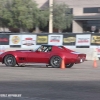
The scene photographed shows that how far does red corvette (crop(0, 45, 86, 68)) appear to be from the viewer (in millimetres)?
22328

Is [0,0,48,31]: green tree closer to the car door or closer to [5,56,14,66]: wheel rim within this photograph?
[5,56,14,66]: wheel rim

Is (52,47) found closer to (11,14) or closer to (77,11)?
(11,14)

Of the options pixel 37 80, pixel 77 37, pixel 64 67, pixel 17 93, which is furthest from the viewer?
pixel 77 37

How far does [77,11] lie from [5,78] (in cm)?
4475

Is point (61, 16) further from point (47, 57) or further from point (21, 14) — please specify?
point (47, 57)

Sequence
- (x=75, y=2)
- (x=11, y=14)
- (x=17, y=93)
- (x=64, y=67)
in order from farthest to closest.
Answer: (x=75, y=2), (x=11, y=14), (x=64, y=67), (x=17, y=93)

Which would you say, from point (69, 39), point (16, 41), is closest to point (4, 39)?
point (16, 41)

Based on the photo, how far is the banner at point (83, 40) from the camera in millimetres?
32500

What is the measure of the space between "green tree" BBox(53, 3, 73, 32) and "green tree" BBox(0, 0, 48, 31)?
1622 mm

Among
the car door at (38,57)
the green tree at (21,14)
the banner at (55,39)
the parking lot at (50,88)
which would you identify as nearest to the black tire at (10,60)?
the car door at (38,57)

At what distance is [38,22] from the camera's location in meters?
53.5

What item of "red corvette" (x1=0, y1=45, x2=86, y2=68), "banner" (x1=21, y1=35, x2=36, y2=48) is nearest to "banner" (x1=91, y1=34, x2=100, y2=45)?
"banner" (x1=21, y1=35, x2=36, y2=48)

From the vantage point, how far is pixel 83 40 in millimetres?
32656

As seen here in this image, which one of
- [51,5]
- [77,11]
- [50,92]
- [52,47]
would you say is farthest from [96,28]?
[50,92]
